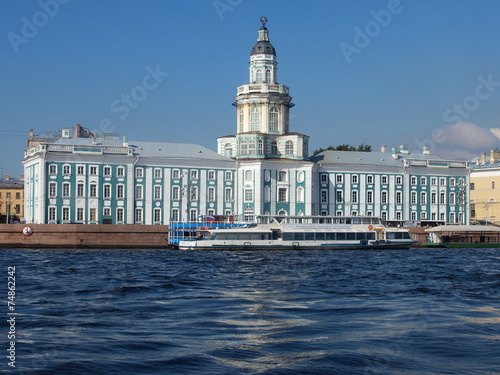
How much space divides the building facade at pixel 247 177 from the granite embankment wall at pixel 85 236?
5.24m

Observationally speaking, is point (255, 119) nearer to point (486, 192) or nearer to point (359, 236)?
point (359, 236)

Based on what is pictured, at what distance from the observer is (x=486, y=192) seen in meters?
97.9

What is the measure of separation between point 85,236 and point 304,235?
17.7 m

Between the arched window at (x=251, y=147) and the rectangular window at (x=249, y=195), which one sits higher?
the arched window at (x=251, y=147)

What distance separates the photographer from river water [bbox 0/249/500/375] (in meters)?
16.2

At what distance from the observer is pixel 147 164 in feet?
245

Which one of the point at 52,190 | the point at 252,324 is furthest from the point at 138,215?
the point at 252,324

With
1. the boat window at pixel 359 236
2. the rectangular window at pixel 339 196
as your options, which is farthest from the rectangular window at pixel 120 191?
the rectangular window at pixel 339 196

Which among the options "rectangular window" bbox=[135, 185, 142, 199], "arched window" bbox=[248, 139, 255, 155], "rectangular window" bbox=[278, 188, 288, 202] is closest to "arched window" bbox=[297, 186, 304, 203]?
"rectangular window" bbox=[278, 188, 288, 202]

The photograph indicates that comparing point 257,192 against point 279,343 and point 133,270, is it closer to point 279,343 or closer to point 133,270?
point 133,270

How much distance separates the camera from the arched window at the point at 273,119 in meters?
82.2

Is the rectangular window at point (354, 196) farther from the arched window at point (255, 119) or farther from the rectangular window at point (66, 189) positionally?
the rectangular window at point (66, 189)

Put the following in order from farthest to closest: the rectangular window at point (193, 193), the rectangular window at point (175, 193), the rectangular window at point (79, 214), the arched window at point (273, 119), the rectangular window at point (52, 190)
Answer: the arched window at point (273, 119) → the rectangular window at point (193, 193) → the rectangular window at point (175, 193) → the rectangular window at point (79, 214) → the rectangular window at point (52, 190)

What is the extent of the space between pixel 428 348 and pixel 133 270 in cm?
2306
